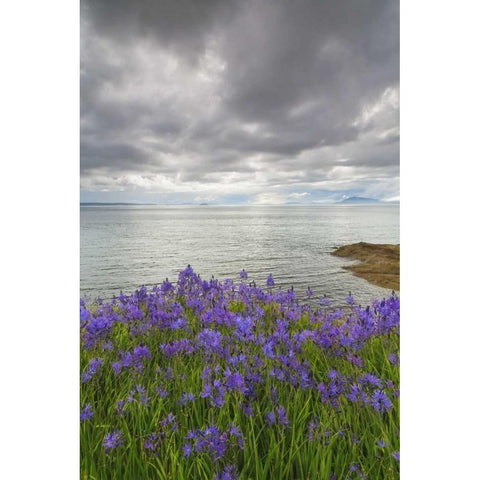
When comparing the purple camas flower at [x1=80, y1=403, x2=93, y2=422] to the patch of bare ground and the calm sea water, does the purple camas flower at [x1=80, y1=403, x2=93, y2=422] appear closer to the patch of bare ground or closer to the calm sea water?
the calm sea water

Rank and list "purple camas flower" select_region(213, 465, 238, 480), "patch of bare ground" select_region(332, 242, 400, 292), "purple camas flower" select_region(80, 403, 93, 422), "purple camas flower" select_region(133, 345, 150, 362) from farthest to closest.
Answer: "patch of bare ground" select_region(332, 242, 400, 292)
"purple camas flower" select_region(133, 345, 150, 362)
"purple camas flower" select_region(80, 403, 93, 422)
"purple camas flower" select_region(213, 465, 238, 480)

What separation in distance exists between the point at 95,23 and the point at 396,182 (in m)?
2.10

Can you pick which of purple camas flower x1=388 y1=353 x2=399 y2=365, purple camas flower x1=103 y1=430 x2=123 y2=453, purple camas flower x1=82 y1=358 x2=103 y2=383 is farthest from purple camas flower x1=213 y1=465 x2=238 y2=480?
purple camas flower x1=388 y1=353 x2=399 y2=365

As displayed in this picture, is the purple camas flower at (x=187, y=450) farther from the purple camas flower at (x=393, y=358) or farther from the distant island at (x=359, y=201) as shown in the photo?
the distant island at (x=359, y=201)

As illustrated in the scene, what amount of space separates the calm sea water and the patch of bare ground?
0.18 feet

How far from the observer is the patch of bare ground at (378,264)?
2432mm

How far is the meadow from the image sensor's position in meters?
1.54

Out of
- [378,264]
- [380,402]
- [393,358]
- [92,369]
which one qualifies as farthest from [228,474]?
[378,264]

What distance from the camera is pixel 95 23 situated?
2.62 m

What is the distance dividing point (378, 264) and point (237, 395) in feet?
4.09

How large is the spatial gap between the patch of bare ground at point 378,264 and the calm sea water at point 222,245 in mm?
55

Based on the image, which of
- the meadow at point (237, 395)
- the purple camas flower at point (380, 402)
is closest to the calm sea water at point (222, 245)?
the meadow at point (237, 395)
